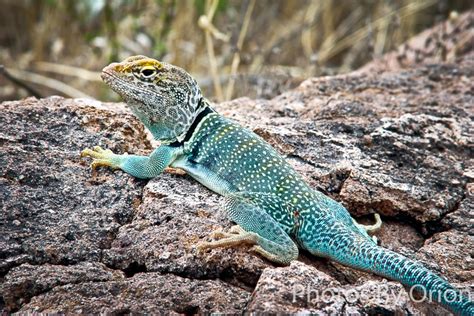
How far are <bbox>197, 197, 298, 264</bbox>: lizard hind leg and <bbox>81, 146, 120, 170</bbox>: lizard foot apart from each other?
0.73 meters

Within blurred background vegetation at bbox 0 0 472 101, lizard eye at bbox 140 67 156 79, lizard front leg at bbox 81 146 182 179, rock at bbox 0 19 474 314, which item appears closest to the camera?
rock at bbox 0 19 474 314

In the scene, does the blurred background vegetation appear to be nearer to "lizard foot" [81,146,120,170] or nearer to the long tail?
"lizard foot" [81,146,120,170]

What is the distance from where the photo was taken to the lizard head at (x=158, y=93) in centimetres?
364

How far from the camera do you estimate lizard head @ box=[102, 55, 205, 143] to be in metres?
3.64

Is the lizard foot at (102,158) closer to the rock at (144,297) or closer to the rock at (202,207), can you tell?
the rock at (202,207)

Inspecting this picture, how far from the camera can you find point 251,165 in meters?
3.50

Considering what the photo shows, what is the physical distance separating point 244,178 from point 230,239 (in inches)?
22.2

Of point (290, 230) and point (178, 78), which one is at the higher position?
point (178, 78)

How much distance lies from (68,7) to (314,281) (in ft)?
20.5

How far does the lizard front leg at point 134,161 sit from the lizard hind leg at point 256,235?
0.52 meters

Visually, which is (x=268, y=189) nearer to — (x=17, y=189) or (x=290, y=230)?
(x=290, y=230)

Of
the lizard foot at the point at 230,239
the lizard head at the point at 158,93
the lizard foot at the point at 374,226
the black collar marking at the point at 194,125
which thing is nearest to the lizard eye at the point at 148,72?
the lizard head at the point at 158,93

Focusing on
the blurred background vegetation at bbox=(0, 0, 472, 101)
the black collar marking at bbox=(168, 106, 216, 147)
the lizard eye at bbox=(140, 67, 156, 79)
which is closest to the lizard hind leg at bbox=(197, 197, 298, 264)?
the black collar marking at bbox=(168, 106, 216, 147)

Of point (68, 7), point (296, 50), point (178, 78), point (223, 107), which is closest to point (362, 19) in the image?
point (296, 50)
